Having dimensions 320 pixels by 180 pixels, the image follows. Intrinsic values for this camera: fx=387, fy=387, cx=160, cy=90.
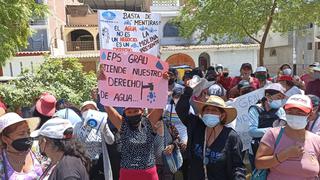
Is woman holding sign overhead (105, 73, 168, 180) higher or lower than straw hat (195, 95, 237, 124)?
lower

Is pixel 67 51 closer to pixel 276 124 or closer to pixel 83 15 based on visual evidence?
pixel 83 15

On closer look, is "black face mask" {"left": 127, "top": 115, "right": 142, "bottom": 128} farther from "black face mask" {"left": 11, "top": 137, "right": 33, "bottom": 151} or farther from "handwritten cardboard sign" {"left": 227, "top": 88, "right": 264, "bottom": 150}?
"handwritten cardboard sign" {"left": 227, "top": 88, "right": 264, "bottom": 150}

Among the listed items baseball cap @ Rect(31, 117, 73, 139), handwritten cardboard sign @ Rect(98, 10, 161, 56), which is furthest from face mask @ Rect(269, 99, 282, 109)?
baseball cap @ Rect(31, 117, 73, 139)

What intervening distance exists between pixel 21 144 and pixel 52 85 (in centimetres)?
739

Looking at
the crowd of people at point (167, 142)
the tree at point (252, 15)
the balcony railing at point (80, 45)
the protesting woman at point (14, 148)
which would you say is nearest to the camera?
the crowd of people at point (167, 142)

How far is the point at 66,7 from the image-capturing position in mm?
35875

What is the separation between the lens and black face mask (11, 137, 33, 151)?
3.25 metres

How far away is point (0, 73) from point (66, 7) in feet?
40.1

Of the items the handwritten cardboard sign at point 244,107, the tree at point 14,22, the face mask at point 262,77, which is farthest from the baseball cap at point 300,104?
the tree at point 14,22

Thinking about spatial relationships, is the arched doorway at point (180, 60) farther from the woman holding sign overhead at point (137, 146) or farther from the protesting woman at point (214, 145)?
the protesting woman at point (214, 145)

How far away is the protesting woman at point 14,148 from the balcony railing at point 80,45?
28259mm

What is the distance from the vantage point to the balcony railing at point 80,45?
3097cm

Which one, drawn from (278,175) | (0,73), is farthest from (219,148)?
(0,73)

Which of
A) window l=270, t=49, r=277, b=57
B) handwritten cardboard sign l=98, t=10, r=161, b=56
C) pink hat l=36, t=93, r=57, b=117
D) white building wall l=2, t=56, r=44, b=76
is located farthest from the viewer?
window l=270, t=49, r=277, b=57
